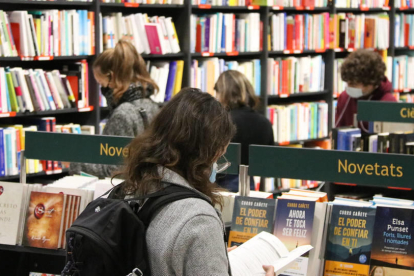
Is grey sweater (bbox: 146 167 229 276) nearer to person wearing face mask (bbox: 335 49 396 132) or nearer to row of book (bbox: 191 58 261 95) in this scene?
person wearing face mask (bbox: 335 49 396 132)

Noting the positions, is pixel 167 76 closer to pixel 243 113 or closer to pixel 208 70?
pixel 208 70

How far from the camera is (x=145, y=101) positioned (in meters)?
3.46

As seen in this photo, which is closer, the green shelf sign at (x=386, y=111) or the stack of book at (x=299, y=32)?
the green shelf sign at (x=386, y=111)

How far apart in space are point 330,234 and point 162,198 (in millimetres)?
856

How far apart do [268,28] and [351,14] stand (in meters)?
1.44

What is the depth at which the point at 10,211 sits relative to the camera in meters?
2.55

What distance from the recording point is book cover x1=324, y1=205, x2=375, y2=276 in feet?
7.01

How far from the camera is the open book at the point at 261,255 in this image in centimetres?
193

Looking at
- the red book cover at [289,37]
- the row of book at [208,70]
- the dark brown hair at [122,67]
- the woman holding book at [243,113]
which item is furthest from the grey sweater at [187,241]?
the red book cover at [289,37]

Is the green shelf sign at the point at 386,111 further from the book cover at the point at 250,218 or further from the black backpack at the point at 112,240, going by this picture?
the black backpack at the point at 112,240

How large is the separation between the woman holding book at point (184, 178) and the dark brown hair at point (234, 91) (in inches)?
94.7

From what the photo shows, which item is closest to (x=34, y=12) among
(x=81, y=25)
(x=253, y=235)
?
(x=81, y=25)

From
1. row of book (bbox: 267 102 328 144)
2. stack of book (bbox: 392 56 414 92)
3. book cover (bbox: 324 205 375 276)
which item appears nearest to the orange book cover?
book cover (bbox: 324 205 375 276)

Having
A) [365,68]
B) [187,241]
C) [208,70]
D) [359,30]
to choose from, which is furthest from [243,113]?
[359,30]
